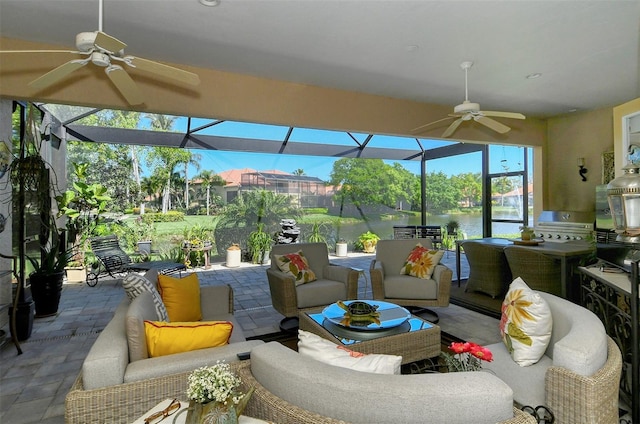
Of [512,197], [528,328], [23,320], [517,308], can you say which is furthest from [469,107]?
[23,320]

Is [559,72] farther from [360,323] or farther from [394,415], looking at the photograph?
[394,415]

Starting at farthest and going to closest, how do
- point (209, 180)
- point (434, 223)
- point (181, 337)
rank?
point (434, 223) < point (209, 180) < point (181, 337)

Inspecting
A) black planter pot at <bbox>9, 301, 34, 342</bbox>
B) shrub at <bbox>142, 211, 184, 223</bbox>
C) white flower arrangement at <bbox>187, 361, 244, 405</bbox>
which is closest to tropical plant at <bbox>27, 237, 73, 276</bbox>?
black planter pot at <bbox>9, 301, 34, 342</bbox>

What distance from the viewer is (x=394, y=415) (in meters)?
1.03

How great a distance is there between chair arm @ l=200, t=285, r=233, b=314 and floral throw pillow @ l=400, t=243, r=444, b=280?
2.28m

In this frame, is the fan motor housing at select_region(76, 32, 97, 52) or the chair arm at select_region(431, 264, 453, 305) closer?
the fan motor housing at select_region(76, 32, 97, 52)

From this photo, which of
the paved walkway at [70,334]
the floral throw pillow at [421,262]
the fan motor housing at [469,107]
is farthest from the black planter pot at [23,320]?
the fan motor housing at [469,107]

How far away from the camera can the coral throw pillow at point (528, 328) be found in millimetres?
1936

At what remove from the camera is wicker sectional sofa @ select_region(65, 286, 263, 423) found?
142 centimetres

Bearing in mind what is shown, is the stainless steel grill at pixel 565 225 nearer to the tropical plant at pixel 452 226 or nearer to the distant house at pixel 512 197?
the distant house at pixel 512 197

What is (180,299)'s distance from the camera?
2.66 metres

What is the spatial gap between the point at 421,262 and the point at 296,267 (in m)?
1.56

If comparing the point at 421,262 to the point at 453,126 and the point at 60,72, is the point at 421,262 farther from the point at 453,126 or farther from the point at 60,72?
the point at 60,72

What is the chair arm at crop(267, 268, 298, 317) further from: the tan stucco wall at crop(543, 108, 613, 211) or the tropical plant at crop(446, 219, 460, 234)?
the tropical plant at crop(446, 219, 460, 234)
